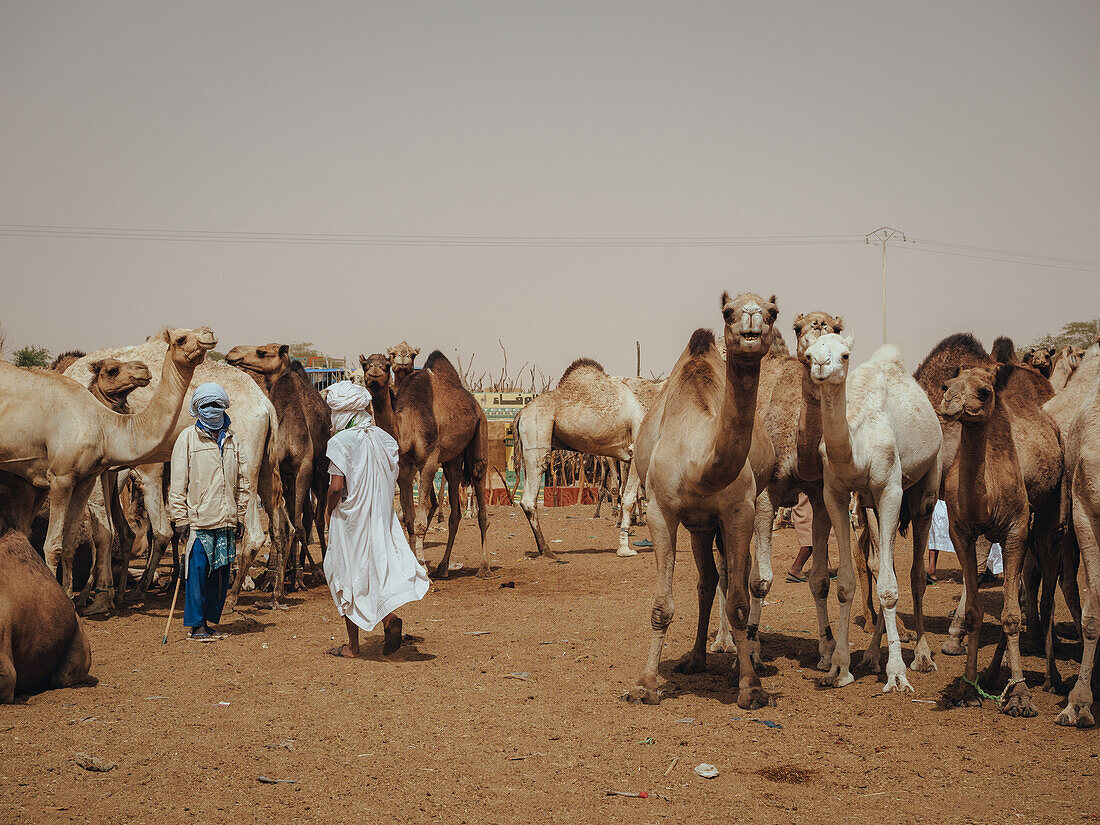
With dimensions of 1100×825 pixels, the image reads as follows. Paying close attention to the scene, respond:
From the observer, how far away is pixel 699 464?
5824 mm

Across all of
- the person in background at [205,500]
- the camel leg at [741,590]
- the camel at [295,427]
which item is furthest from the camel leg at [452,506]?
the camel leg at [741,590]

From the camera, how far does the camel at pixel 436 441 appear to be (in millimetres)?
11844

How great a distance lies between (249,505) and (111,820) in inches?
202

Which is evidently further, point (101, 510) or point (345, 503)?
point (101, 510)

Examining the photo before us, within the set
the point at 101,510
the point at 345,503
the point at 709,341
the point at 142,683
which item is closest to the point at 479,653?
the point at 345,503

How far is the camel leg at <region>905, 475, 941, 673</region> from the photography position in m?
7.14

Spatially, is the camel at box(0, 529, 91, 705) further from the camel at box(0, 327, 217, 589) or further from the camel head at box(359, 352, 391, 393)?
the camel head at box(359, 352, 391, 393)

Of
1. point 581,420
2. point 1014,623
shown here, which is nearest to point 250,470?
point 581,420

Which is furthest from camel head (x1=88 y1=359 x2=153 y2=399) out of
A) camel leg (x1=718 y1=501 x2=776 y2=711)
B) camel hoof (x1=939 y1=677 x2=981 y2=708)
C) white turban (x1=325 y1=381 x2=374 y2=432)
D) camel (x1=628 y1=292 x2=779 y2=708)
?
camel hoof (x1=939 y1=677 x2=981 y2=708)

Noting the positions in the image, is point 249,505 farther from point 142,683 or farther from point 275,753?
point 275,753

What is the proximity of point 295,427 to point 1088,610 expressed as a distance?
26.7 feet

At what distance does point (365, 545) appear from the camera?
7480 millimetres

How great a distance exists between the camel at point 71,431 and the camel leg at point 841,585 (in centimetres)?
549

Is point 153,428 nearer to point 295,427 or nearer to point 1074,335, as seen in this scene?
point 295,427
